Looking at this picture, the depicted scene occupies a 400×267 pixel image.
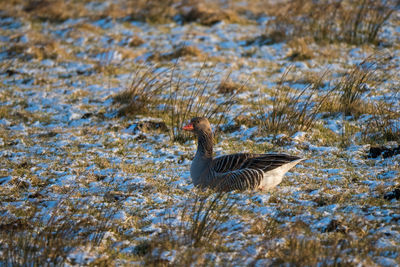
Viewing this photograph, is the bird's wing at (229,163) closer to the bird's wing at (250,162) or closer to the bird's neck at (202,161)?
the bird's wing at (250,162)

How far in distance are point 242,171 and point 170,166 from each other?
174 centimetres

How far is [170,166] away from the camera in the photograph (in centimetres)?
698

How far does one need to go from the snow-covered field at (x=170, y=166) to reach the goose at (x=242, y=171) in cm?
14

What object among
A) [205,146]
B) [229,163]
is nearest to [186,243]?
[229,163]

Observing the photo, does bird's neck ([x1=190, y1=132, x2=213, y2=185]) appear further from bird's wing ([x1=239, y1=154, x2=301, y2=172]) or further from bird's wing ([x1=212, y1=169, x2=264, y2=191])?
bird's wing ([x1=239, y1=154, x2=301, y2=172])

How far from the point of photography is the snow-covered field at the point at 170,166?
172 inches

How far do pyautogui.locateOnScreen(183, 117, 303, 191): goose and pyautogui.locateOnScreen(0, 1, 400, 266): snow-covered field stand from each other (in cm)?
14

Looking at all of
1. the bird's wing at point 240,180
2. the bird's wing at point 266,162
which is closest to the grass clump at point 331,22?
the bird's wing at point 266,162

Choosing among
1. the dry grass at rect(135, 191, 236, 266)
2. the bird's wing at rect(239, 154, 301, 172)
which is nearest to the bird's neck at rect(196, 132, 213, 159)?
the bird's wing at rect(239, 154, 301, 172)

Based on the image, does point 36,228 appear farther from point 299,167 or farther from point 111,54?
point 111,54

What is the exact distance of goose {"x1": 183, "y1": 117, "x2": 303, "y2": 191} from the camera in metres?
5.56

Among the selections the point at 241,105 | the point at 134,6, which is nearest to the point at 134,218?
the point at 241,105

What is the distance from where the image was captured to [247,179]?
5551mm

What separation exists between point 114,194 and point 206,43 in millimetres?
8974
